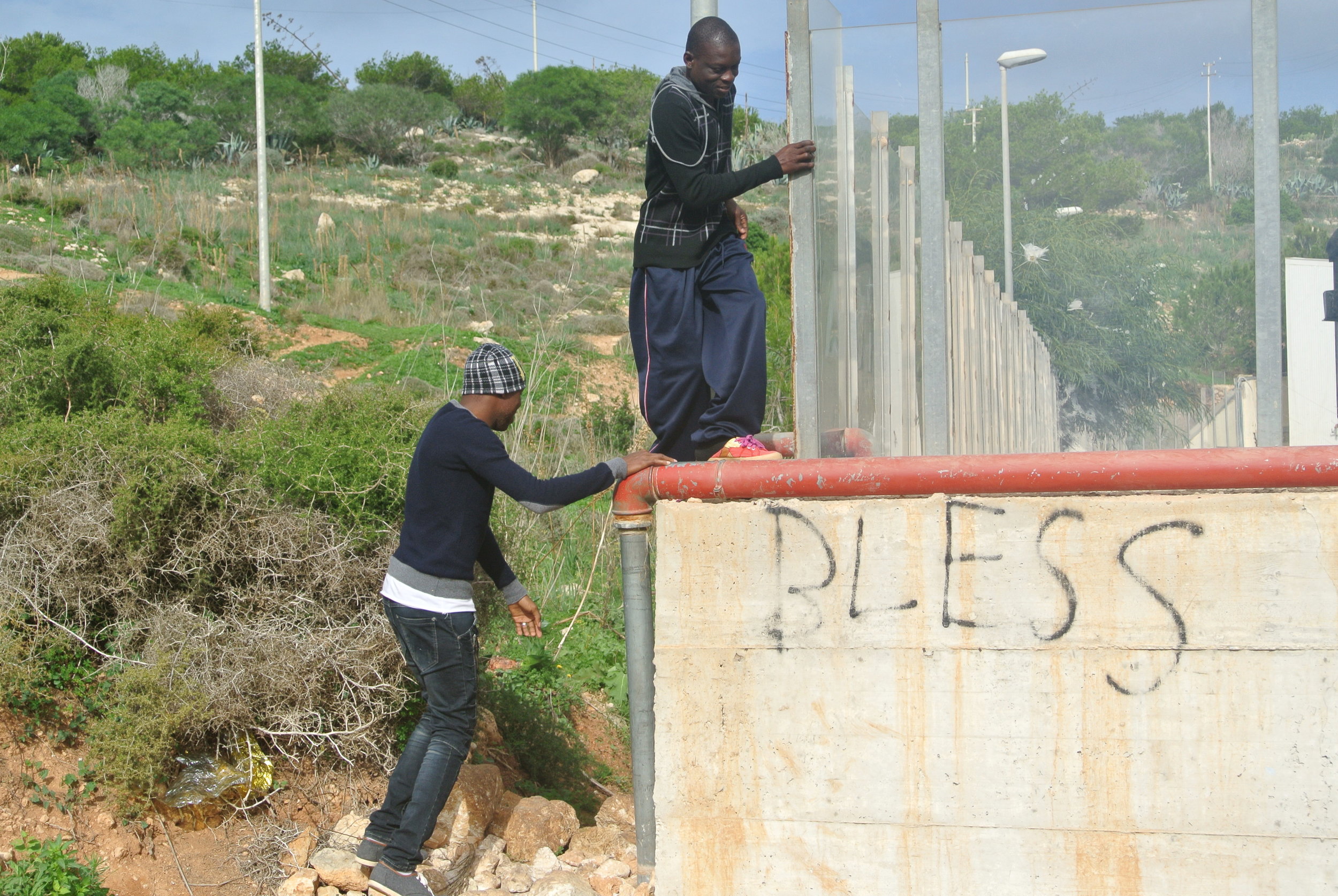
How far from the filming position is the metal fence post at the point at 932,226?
10.6ft

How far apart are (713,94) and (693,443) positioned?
4.00ft

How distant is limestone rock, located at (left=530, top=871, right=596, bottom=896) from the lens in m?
3.53

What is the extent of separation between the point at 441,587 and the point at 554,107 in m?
38.9

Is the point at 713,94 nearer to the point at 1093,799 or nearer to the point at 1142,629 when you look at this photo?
the point at 1142,629

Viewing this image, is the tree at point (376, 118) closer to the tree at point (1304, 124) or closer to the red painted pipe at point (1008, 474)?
the red painted pipe at point (1008, 474)

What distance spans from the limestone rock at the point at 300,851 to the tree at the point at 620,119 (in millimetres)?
36166

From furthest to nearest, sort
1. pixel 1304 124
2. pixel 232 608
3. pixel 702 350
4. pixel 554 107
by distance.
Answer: pixel 554 107 → pixel 232 608 → pixel 702 350 → pixel 1304 124

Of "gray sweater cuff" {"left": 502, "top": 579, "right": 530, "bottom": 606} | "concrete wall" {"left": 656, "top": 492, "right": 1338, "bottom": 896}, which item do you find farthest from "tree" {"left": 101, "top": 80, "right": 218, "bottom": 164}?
"concrete wall" {"left": 656, "top": 492, "right": 1338, "bottom": 896}

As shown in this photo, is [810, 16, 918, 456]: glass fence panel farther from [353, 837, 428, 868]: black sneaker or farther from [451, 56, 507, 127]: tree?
[451, 56, 507, 127]: tree

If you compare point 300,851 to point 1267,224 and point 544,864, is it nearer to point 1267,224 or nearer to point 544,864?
point 544,864

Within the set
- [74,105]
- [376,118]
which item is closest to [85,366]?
[74,105]

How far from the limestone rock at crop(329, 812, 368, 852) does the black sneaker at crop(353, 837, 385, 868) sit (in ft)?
2.07

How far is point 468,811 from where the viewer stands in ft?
13.6

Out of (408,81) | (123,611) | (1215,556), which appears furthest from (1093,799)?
(408,81)
